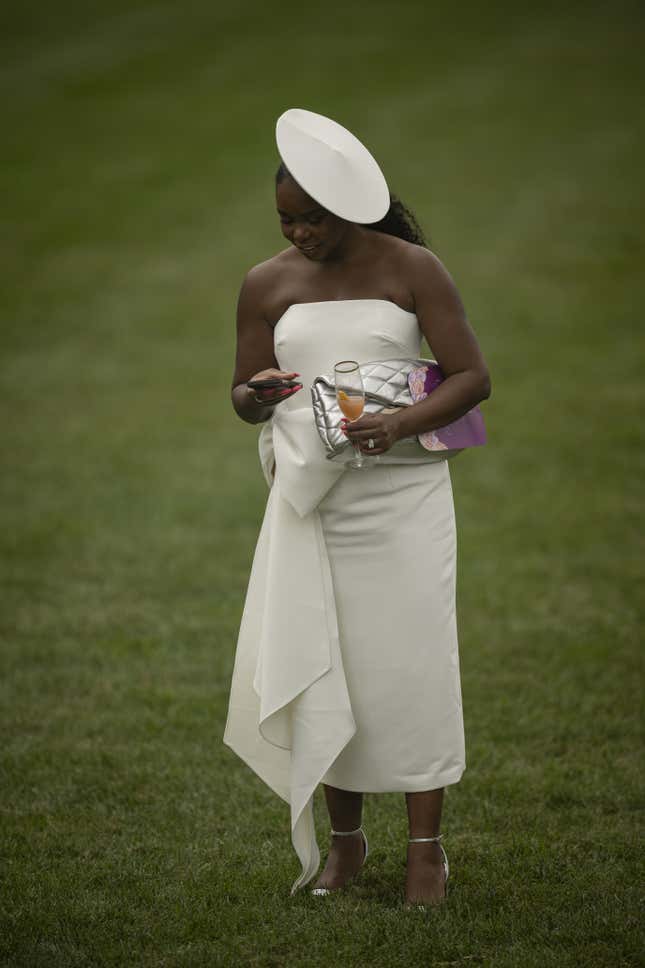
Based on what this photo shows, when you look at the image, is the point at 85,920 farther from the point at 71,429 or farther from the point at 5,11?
the point at 5,11

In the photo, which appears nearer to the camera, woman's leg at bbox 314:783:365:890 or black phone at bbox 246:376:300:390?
black phone at bbox 246:376:300:390

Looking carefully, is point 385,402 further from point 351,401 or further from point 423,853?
point 423,853

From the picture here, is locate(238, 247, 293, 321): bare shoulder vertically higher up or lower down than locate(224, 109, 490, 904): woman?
higher up

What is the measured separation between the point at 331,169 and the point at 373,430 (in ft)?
2.92

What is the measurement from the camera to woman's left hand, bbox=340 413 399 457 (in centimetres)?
451

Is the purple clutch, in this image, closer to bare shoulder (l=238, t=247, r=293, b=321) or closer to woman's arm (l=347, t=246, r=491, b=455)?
woman's arm (l=347, t=246, r=491, b=455)

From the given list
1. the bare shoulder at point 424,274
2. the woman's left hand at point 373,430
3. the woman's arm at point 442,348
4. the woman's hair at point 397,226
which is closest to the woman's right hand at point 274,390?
the woman's left hand at point 373,430

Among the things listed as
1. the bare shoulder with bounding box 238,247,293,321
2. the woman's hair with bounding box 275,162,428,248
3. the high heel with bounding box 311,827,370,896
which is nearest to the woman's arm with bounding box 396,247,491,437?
the woman's hair with bounding box 275,162,428,248

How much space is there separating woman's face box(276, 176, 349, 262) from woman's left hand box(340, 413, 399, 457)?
63 centimetres

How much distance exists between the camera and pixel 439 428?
187 inches

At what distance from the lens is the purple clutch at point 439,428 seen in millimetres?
4723

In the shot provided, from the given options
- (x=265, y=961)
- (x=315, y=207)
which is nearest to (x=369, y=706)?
(x=265, y=961)

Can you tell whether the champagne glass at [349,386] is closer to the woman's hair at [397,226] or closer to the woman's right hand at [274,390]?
the woman's right hand at [274,390]

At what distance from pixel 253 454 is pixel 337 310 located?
29.4ft
